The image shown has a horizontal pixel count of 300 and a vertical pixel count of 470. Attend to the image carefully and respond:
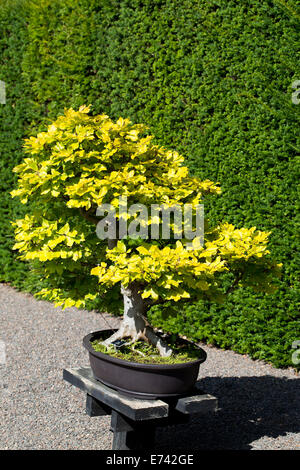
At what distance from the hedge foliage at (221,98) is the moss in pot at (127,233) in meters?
1.24

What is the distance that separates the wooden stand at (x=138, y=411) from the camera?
263 cm

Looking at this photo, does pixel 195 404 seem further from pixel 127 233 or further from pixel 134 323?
pixel 127 233

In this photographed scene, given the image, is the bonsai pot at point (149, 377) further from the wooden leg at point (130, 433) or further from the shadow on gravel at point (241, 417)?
the shadow on gravel at point (241, 417)

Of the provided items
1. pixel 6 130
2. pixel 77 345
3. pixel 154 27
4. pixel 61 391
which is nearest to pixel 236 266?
pixel 61 391

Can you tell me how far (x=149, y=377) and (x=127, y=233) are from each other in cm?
80

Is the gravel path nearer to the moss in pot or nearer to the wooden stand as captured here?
the wooden stand

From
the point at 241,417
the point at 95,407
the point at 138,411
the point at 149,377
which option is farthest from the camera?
the point at 241,417

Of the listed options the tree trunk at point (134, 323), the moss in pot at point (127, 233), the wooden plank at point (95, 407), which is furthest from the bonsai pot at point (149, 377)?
the tree trunk at point (134, 323)

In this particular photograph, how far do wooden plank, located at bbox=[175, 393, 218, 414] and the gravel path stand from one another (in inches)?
19.0

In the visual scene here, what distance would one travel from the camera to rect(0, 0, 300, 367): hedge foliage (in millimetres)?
4203

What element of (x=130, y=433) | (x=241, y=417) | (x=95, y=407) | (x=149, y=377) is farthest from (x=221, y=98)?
(x=130, y=433)

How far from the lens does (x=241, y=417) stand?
11.7 feet

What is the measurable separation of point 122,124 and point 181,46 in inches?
84.3

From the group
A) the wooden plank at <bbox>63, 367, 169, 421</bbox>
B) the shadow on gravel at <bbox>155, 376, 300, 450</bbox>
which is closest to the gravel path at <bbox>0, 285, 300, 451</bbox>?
the shadow on gravel at <bbox>155, 376, 300, 450</bbox>
